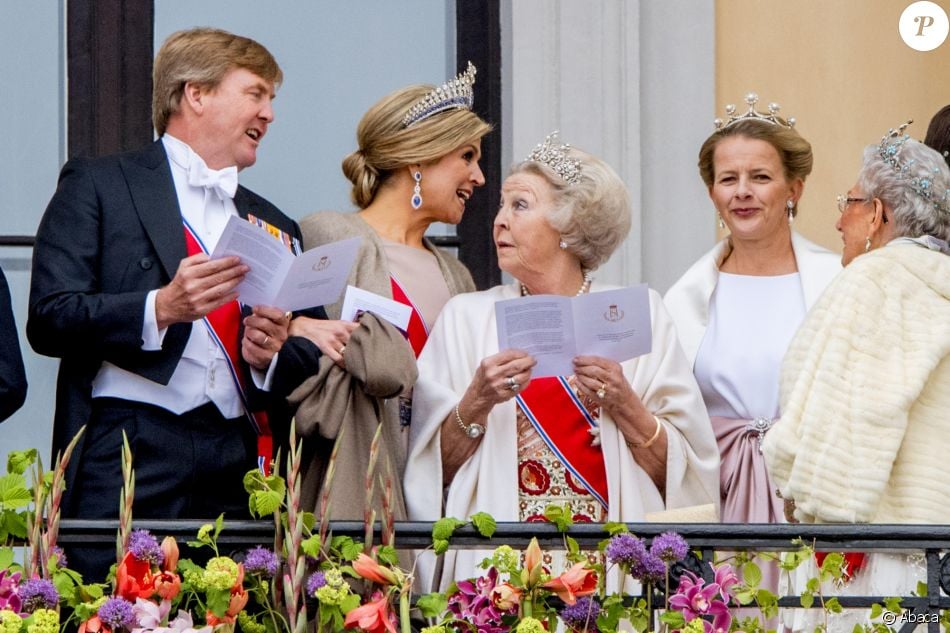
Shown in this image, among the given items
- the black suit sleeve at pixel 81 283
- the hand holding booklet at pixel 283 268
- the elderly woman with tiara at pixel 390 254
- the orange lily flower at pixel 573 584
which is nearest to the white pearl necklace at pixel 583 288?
the elderly woman with tiara at pixel 390 254

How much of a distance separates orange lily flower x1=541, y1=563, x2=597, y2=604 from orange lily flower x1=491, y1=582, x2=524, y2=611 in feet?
0.20

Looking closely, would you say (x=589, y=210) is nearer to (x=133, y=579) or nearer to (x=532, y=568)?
(x=532, y=568)

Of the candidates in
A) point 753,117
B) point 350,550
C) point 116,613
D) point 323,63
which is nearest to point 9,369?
point 116,613

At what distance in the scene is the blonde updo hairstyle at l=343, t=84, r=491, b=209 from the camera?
5625 millimetres

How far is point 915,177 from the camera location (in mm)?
5285

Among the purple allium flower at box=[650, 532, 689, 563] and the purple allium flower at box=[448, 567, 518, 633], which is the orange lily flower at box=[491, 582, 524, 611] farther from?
the purple allium flower at box=[650, 532, 689, 563]

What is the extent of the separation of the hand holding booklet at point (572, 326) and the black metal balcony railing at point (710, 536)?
723mm

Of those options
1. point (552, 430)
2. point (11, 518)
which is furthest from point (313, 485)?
point (11, 518)

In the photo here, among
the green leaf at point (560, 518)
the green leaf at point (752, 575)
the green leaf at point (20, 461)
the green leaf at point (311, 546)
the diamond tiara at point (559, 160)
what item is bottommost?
the green leaf at point (752, 575)

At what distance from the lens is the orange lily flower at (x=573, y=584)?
4.12m

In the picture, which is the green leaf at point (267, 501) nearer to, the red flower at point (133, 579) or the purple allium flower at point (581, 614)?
the red flower at point (133, 579)

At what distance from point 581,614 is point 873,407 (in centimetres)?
106

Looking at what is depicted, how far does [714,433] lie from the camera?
18.1 ft

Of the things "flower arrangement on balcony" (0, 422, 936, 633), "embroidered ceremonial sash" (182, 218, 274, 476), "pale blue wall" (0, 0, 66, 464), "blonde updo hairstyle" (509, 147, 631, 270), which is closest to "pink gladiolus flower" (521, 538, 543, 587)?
"flower arrangement on balcony" (0, 422, 936, 633)
